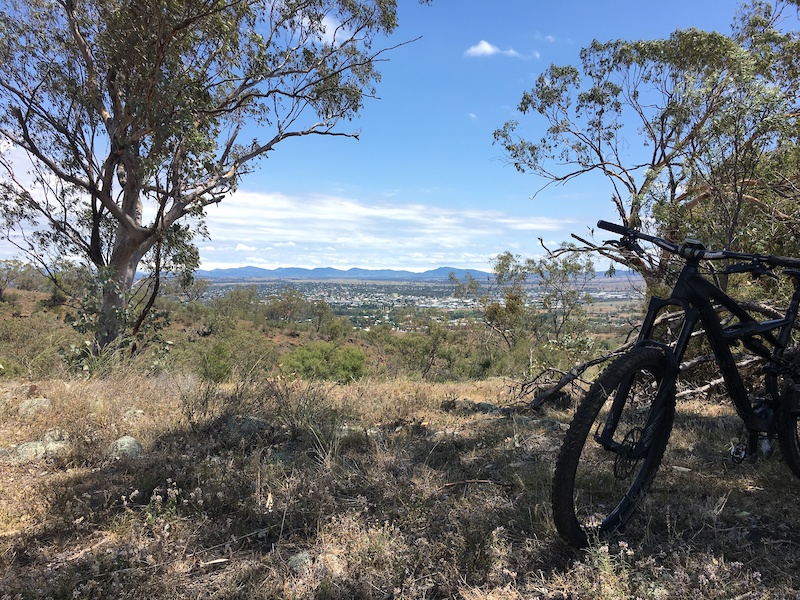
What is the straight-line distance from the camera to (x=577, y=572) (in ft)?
6.03

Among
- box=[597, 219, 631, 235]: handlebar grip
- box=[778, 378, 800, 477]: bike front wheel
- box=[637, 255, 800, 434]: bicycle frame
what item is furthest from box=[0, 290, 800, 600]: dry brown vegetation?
box=[597, 219, 631, 235]: handlebar grip

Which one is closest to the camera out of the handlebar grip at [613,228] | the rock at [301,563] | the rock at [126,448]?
the rock at [301,563]

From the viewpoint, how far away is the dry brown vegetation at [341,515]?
1823mm

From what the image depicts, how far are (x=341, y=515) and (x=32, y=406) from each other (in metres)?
3.32

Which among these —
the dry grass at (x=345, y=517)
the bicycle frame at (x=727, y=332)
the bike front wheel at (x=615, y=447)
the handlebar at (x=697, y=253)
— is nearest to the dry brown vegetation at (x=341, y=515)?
the dry grass at (x=345, y=517)

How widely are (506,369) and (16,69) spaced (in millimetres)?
13716

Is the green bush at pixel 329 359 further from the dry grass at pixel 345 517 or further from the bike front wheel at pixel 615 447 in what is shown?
the bike front wheel at pixel 615 447

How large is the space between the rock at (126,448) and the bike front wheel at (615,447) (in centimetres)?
285

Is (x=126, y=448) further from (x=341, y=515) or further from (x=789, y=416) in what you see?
(x=789, y=416)

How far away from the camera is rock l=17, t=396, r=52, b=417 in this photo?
3.77m

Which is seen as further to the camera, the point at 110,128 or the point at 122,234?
the point at 122,234

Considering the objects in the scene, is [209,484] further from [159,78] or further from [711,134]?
[159,78]

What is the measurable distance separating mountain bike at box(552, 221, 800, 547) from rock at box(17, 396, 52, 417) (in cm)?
426

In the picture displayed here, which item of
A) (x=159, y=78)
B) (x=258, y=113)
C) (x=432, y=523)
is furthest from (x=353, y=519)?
(x=258, y=113)
